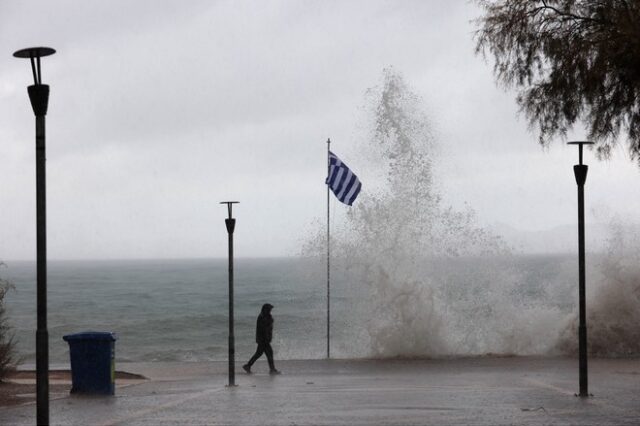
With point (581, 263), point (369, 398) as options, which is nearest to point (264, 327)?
point (369, 398)

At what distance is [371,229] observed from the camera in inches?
1334

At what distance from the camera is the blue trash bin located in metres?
17.2

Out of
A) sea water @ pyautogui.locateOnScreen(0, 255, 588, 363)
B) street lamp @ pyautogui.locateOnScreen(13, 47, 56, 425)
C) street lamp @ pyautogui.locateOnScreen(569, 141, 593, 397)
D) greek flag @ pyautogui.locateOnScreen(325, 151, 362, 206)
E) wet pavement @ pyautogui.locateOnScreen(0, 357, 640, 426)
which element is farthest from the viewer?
sea water @ pyautogui.locateOnScreen(0, 255, 588, 363)

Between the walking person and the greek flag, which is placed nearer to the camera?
the walking person

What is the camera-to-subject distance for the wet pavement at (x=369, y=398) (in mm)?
13305

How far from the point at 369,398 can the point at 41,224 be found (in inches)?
252

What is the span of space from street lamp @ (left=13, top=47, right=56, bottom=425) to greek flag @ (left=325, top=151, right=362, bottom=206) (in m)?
17.2

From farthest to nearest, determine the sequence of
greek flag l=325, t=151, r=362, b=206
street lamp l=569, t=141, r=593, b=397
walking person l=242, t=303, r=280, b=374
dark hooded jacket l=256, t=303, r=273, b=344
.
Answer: greek flag l=325, t=151, r=362, b=206, dark hooded jacket l=256, t=303, r=273, b=344, walking person l=242, t=303, r=280, b=374, street lamp l=569, t=141, r=593, b=397

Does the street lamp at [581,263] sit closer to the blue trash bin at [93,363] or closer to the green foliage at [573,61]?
the green foliage at [573,61]

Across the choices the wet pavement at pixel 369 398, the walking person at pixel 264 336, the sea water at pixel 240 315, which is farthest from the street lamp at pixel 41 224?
the sea water at pixel 240 315

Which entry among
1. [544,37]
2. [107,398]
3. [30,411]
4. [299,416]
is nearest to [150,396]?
[107,398]

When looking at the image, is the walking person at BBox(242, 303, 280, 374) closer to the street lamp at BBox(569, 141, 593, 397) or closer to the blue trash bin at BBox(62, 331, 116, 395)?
the blue trash bin at BBox(62, 331, 116, 395)

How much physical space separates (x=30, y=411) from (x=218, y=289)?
102 meters

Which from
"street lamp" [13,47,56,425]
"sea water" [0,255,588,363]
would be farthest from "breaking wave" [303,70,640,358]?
"street lamp" [13,47,56,425]
